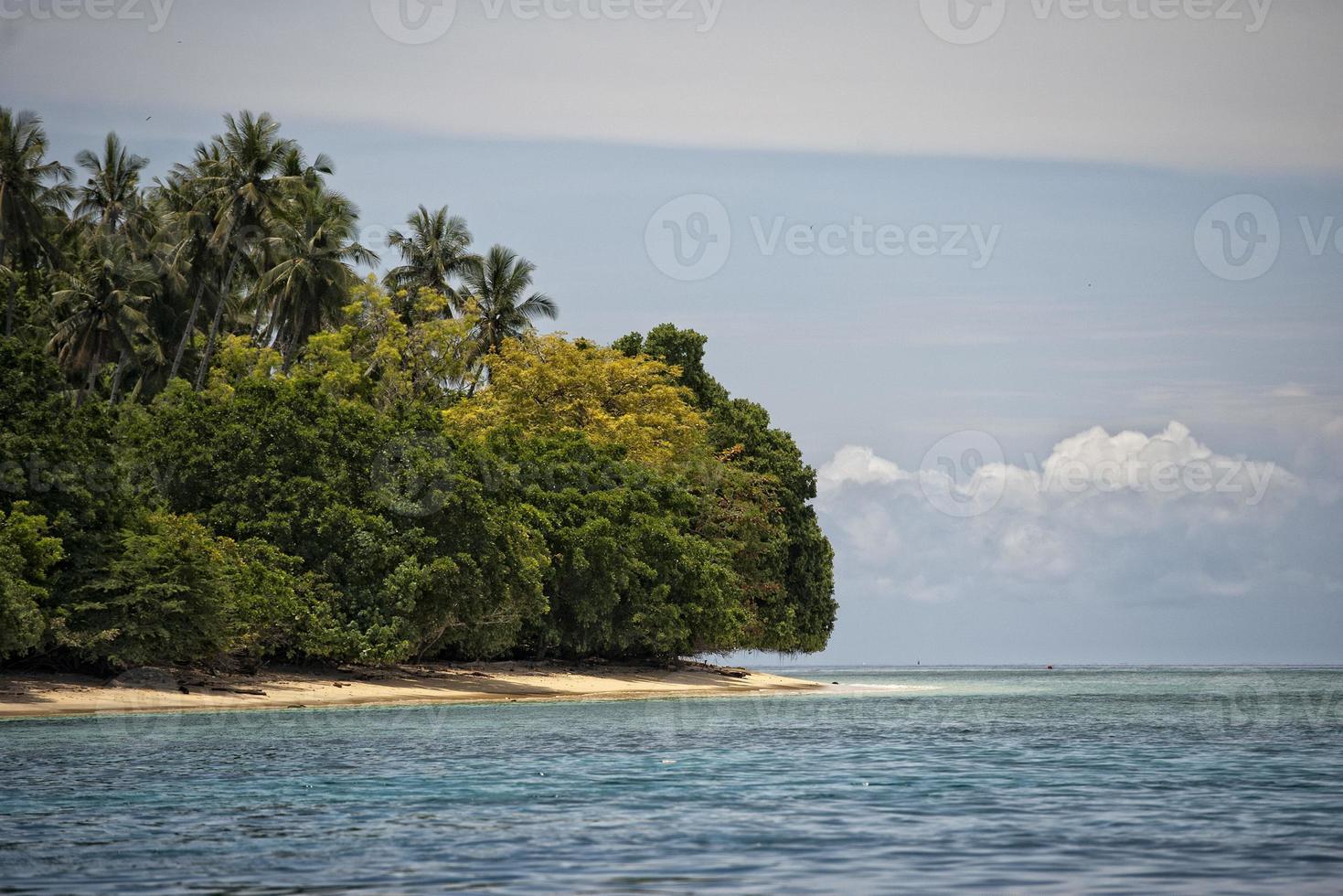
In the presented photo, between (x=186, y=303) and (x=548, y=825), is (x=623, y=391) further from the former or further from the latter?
(x=548, y=825)

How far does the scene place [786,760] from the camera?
27.7 meters

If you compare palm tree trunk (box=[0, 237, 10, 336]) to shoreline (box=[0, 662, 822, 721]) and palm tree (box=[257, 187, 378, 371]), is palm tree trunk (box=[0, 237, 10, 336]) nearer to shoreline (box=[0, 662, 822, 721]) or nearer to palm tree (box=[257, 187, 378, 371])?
palm tree (box=[257, 187, 378, 371])

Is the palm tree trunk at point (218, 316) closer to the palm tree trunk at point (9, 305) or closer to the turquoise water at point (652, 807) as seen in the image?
the palm tree trunk at point (9, 305)

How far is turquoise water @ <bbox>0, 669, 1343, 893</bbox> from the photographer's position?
46.8 feet

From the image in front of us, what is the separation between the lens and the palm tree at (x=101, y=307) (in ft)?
200

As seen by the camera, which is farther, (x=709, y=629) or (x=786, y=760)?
(x=709, y=629)

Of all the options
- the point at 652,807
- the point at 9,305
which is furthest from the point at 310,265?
the point at 652,807

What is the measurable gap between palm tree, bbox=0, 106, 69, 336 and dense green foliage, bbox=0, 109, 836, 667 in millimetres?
115

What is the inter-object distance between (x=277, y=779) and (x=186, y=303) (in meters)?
50.5

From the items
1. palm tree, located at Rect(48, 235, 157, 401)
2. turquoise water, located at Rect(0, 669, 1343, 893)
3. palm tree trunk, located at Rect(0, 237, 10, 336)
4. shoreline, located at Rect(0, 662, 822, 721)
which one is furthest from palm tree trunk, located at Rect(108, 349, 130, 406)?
turquoise water, located at Rect(0, 669, 1343, 893)

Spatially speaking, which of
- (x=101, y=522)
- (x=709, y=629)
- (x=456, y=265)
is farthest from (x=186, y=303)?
(x=101, y=522)

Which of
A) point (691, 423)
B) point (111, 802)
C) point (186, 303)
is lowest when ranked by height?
point (111, 802)

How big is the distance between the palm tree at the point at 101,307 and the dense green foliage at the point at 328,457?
14 centimetres

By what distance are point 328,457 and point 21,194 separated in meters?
19.9
